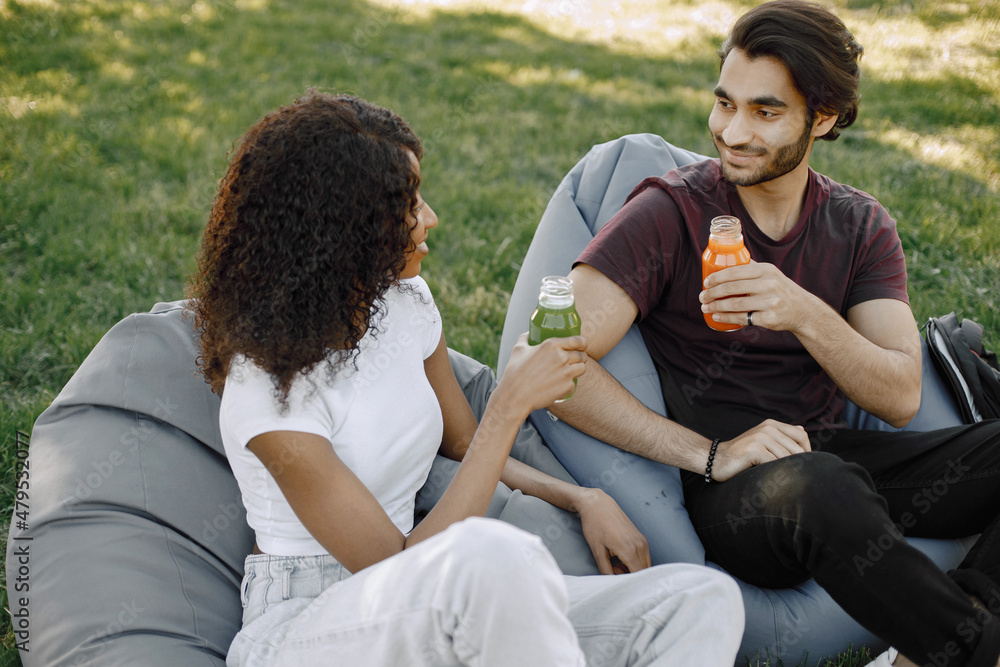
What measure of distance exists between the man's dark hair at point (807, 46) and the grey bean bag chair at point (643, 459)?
2.14 feet

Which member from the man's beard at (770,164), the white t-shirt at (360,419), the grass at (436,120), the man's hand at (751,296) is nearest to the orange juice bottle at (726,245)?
the man's hand at (751,296)

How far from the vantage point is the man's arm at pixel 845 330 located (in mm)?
2178

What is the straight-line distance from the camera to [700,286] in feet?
8.34

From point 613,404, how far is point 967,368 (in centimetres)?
129

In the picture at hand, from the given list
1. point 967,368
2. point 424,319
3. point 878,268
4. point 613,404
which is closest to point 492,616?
point 424,319

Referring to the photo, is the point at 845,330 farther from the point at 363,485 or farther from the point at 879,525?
the point at 363,485

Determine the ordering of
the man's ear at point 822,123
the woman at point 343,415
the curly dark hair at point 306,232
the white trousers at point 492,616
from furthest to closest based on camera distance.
→ the man's ear at point 822,123
the curly dark hair at point 306,232
the woman at point 343,415
the white trousers at point 492,616

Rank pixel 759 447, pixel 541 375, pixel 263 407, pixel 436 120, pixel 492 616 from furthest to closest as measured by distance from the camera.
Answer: pixel 436 120 → pixel 759 447 → pixel 541 375 → pixel 263 407 → pixel 492 616

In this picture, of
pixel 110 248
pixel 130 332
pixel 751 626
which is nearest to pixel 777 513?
pixel 751 626

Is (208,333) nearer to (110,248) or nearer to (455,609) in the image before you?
(455,609)

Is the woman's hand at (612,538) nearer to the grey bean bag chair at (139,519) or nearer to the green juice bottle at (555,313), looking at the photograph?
the grey bean bag chair at (139,519)

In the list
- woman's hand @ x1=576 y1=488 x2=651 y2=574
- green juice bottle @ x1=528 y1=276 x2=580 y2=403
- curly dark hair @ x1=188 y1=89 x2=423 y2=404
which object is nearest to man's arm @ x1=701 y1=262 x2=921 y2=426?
green juice bottle @ x1=528 y1=276 x2=580 y2=403

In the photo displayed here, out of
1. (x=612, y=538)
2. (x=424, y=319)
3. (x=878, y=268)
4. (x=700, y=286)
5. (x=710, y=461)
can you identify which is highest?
(x=878, y=268)

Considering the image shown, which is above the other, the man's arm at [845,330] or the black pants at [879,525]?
the man's arm at [845,330]
